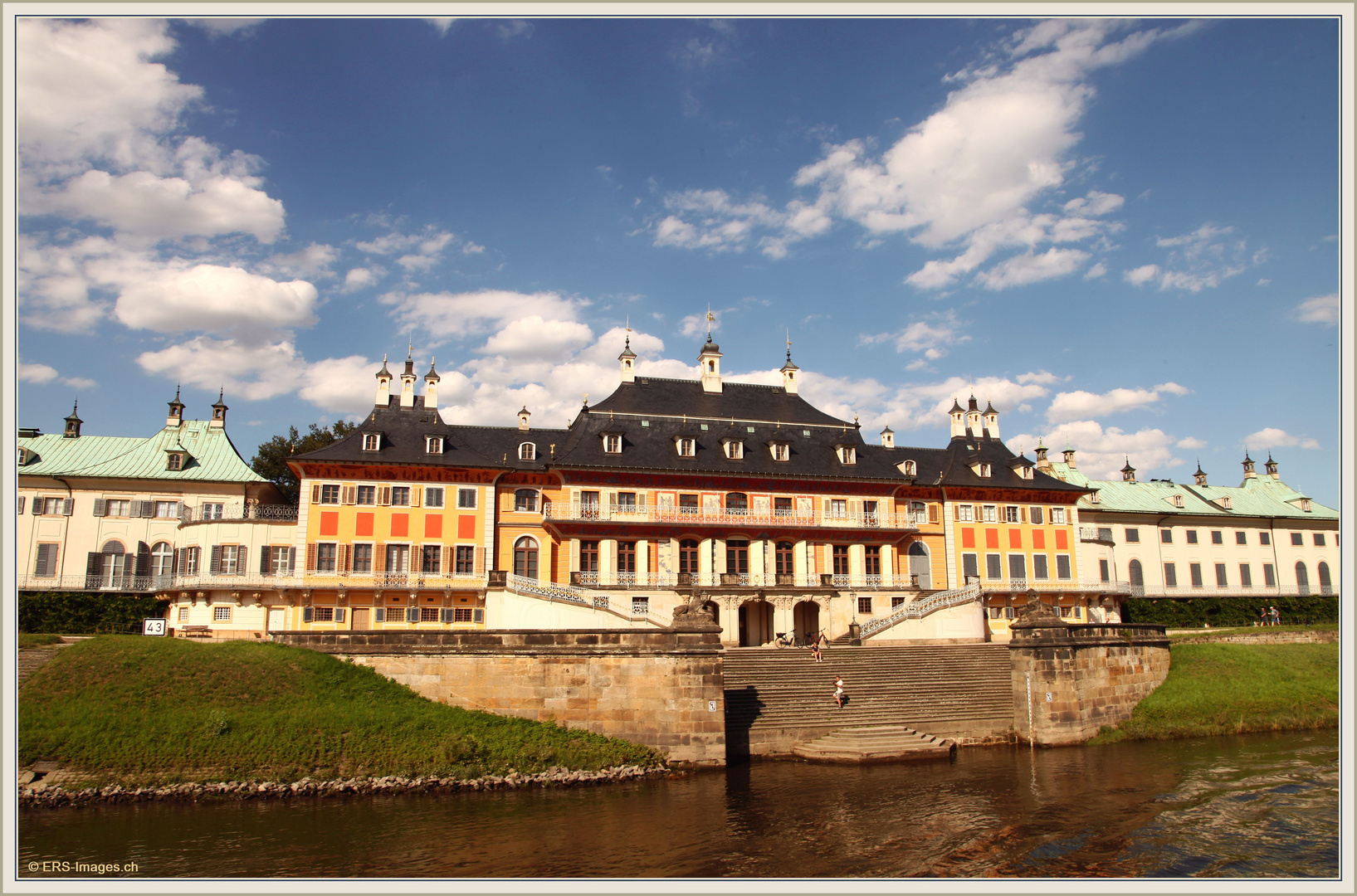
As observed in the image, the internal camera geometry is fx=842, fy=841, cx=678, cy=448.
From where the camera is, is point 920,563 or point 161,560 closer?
point 161,560

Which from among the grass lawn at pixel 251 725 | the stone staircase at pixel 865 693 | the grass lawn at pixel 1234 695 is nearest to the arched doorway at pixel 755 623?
the stone staircase at pixel 865 693

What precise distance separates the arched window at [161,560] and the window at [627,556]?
22.1 metres

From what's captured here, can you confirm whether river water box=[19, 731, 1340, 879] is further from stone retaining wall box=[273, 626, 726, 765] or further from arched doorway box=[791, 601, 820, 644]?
arched doorway box=[791, 601, 820, 644]

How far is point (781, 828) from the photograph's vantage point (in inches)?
719

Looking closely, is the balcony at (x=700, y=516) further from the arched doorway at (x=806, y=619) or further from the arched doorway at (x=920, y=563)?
the arched doorway at (x=806, y=619)

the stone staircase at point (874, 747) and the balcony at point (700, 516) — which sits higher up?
the balcony at point (700, 516)

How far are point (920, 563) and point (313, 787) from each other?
32.4m

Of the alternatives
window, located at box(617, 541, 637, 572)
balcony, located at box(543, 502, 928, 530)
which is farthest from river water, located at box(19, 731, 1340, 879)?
balcony, located at box(543, 502, 928, 530)

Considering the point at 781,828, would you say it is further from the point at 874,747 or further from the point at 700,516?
the point at 700,516

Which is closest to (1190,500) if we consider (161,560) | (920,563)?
(920,563)

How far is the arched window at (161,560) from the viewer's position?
135ft

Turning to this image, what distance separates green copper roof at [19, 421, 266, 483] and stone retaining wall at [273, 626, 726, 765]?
22502 mm

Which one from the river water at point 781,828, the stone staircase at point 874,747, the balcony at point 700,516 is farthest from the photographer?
the balcony at point 700,516

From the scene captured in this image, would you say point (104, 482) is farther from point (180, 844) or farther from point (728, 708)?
point (728, 708)
